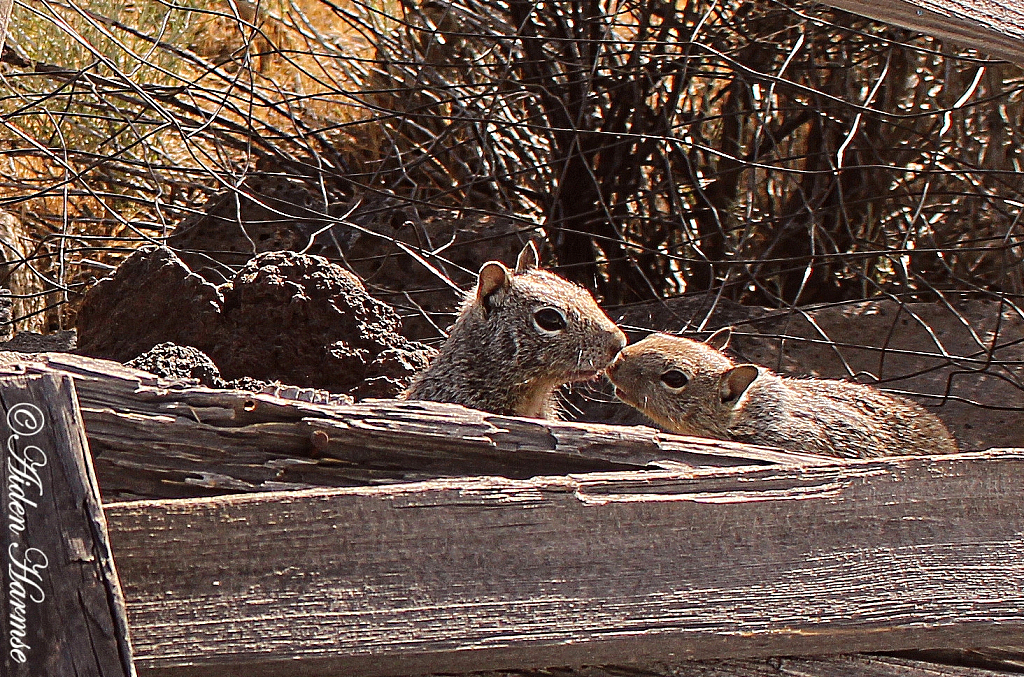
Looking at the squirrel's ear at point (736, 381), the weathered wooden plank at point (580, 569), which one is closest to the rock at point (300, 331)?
the squirrel's ear at point (736, 381)

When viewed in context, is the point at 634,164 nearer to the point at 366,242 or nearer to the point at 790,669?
the point at 366,242

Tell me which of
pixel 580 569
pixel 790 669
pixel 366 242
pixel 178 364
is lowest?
pixel 790 669

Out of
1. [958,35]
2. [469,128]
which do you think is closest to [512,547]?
[958,35]

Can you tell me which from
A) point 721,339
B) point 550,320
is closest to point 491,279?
point 550,320

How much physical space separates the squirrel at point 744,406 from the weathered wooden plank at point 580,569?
53.4 inches

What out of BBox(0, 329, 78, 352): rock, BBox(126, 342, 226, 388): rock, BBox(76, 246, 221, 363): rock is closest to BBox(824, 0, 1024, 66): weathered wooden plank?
BBox(126, 342, 226, 388): rock

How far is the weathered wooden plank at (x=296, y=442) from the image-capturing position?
147cm

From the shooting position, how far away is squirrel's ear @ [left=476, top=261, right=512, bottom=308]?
2.67m

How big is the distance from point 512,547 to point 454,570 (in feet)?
0.27

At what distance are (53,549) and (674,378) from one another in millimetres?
2092

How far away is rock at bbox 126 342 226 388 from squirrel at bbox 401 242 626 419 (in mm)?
528

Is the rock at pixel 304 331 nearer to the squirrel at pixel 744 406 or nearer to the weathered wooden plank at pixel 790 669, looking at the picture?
the squirrel at pixel 744 406

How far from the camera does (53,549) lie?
115cm

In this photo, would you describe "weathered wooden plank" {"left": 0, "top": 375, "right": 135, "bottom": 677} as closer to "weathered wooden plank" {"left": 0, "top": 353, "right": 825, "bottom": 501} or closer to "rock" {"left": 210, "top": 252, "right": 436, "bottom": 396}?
"weathered wooden plank" {"left": 0, "top": 353, "right": 825, "bottom": 501}
